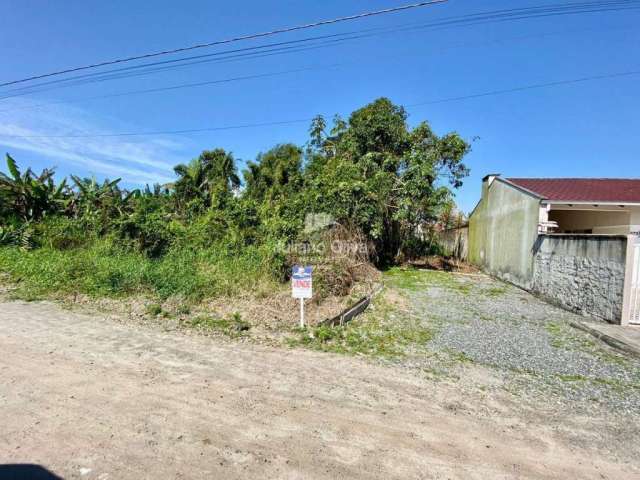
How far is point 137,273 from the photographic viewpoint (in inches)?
333

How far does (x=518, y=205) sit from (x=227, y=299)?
11054mm

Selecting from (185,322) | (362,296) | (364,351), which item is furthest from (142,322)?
(362,296)

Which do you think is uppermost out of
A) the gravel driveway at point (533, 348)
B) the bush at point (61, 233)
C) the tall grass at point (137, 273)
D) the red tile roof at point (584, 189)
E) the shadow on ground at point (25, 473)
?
the red tile roof at point (584, 189)

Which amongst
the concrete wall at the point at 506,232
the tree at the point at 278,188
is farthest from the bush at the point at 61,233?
the concrete wall at the point at 506,232

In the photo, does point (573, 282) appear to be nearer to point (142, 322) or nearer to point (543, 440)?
point (543, 440)

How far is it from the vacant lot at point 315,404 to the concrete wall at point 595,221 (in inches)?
425

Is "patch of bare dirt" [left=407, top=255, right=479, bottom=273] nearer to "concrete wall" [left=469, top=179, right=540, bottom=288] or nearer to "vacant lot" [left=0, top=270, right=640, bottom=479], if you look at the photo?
"concrete wall" [left=469, top=179, right=540, bottom=288]

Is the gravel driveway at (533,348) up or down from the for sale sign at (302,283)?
down

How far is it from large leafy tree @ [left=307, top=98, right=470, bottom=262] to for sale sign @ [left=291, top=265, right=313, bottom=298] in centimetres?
708

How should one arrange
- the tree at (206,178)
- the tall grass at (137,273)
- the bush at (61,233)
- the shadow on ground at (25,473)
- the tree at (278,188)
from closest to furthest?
the shadow on ground at (25,473) → the tall grass at (137,273) → the tree at (278,188) → the bush at (61,233) → the tree at (206,178)

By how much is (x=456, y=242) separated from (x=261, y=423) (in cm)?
2092

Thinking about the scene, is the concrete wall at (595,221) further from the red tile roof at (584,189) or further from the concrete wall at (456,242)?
the concrete wall at (456,242)

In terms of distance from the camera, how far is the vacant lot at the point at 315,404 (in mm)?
2477

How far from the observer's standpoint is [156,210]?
1474cm
